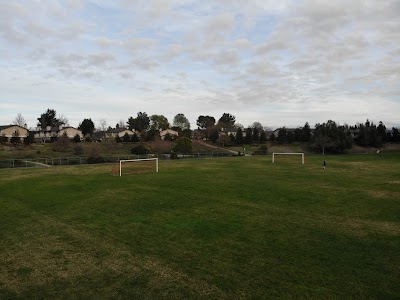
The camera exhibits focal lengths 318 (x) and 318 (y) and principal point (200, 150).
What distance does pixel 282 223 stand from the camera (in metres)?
14.1

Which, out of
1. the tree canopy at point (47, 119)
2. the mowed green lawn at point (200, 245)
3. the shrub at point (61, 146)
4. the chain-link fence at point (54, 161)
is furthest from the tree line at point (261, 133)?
the mowed green lawn at point (200, 245)

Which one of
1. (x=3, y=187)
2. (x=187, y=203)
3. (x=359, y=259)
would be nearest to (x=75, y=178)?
(x=3, y=187)

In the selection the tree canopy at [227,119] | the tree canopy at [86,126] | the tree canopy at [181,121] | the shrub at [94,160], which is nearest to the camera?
the shrub at [94,160]

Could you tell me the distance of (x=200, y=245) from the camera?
37.0ft

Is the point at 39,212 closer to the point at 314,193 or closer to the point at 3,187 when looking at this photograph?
the point at 3,187

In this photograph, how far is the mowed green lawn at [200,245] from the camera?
324 inches

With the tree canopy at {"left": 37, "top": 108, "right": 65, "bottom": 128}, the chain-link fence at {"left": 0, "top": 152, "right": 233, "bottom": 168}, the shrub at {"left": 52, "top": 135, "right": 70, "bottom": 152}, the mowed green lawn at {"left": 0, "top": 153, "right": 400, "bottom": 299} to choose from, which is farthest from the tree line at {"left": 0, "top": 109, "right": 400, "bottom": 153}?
the mowed green lawn at {"left": 0, "top": 153, "right": 400, "bottom": 299}

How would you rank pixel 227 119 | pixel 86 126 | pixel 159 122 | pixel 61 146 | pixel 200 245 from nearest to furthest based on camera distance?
1. pixel 200 245
2. pixel 61 146
3. pixel 86 126
4. pixel 159 122
5. pixel 227 119

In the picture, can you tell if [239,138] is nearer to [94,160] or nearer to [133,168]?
[94,160]

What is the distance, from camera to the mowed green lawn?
8242 mm

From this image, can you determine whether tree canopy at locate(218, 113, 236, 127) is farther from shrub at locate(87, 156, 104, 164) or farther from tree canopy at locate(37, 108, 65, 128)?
shrub at locate(87, 156, 104, 164)

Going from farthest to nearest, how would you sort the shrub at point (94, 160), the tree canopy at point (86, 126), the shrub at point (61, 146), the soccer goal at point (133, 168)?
1. the tree canopy at point (86, 126)
2. the shrub at point (61, 146)
3. the shrub at point (94, 160)
4. the soccer goal at point (133, 168)

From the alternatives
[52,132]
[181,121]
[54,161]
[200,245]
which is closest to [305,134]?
[181,121]

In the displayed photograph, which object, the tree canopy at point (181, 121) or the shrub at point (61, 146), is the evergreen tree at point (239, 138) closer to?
the tree canopy at point (181, 121)
